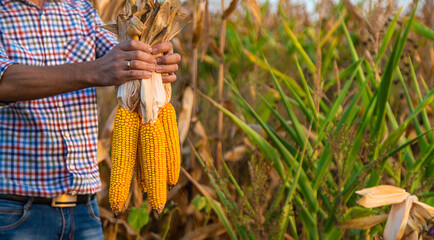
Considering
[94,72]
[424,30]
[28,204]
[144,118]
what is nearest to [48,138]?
[28,204]

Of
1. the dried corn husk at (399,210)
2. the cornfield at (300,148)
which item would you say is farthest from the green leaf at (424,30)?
the dried corn husk at (399,210)

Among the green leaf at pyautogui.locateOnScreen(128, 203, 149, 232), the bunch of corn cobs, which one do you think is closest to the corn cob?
the bunch of corn cobs

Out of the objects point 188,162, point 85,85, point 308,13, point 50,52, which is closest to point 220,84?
point 188,162

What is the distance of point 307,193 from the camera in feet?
6.14

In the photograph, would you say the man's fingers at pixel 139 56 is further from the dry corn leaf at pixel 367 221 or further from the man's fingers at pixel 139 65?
the dry corn leaf at pixel 367 221

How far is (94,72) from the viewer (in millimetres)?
1157

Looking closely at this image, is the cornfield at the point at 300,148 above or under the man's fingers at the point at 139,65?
under

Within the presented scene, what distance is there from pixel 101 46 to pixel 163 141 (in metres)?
0.78

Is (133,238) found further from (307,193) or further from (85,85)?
Answer: (85,85)

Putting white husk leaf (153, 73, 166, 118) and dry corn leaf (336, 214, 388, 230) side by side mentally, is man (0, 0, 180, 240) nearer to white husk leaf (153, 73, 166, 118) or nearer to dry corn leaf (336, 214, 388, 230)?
white husk leaf (153, 73, 166, 118)

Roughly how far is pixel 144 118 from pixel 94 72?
0.18 m

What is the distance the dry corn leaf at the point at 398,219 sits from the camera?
1.59m

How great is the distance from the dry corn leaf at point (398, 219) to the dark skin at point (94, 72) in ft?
2.85

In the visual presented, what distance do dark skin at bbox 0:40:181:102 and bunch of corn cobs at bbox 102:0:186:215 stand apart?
3cm
